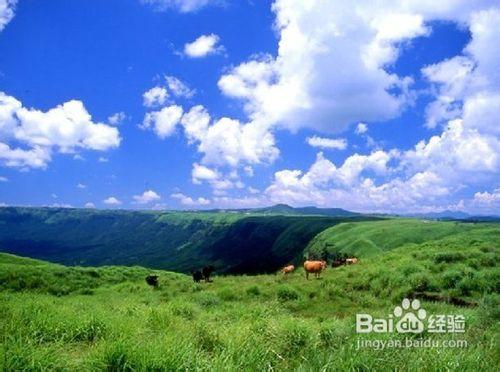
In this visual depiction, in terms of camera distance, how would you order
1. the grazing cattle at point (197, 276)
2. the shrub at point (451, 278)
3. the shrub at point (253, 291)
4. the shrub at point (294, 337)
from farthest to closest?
the grazing cattle at point (197, 276)
the shrub at point (253, 291)
the shrub at point (451, 278)
the shrub at point (294, 337)

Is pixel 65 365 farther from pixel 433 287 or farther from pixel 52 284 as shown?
pixel 52 284

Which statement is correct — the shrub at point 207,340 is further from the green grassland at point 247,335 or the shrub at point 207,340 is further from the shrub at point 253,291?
the shrub at point 253,291

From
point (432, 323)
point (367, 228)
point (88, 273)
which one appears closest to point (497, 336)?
point (432, 323)

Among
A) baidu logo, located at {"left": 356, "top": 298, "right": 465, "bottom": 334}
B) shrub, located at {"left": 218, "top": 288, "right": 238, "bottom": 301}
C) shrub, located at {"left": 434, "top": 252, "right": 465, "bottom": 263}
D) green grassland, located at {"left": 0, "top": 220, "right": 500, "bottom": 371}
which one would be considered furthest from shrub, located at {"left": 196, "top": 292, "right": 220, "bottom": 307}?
shrub, located at {"left": 434, "top": 252, "right": 465, "bottom": 263}

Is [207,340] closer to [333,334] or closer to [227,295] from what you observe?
[333,334]

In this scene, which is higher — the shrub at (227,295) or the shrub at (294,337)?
the shrub at (294,337)

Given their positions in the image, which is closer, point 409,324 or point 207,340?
point 207,340

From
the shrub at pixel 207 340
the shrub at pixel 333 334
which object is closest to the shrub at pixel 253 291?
the shrub at pixel 333 334

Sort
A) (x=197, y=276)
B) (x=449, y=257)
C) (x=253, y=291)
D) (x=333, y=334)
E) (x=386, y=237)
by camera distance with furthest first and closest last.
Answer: (x=386, y=237), (x=197, y=276), (x=449, y=257), (x=253, y=291), (x=333, y=334)

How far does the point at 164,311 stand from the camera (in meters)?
13.0

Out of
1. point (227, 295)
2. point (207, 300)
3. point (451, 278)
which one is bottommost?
point (227, 295)

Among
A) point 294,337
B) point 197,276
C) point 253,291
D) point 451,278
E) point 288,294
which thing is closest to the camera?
point 294,337

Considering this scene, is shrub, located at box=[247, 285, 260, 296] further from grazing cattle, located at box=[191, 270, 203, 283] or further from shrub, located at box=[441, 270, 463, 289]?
grazing cattle, located at box=[191, 270, 203, 283]

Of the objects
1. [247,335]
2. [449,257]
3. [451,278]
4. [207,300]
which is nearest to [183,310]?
[247,335]
